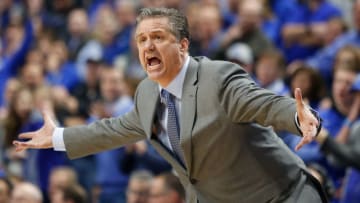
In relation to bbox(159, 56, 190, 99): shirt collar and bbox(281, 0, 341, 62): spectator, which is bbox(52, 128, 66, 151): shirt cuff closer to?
bbox(159, 56, 190, 99): shirt collar

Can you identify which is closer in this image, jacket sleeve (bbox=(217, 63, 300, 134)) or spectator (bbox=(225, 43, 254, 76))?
jacket sleeve (bbox=(217, 63, 300, 134))

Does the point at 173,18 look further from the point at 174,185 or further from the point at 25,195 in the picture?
the point at 25,195

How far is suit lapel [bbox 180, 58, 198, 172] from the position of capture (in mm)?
3549

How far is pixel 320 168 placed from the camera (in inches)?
195

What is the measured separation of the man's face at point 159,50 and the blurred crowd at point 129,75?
1512 mm

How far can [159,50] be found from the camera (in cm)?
361

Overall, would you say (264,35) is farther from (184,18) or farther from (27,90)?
(184,18)

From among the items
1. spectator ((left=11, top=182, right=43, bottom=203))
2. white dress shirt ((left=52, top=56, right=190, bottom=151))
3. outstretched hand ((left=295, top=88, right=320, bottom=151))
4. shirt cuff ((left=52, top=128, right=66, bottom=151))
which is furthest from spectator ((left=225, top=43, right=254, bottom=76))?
outstretched hand ((left=295, top=88, right=320, bottom=151))

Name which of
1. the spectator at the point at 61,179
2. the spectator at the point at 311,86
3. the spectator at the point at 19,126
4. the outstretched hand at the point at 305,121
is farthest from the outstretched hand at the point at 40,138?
the spectator at the point at 19,126

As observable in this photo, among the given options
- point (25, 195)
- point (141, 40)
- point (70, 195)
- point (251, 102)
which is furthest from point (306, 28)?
point (251, 102)

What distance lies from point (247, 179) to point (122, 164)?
104 inches

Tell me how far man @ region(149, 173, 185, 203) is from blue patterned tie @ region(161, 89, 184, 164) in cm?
138

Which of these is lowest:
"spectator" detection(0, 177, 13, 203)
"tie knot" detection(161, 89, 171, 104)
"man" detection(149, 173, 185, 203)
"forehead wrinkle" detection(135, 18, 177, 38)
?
"spectator" detection(0, 177, 13, 203)

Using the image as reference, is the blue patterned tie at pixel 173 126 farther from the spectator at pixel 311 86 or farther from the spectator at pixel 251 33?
the spectator at pixel 251 33
